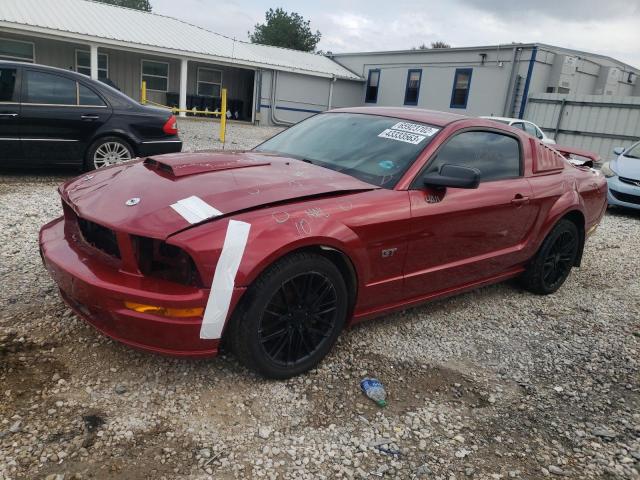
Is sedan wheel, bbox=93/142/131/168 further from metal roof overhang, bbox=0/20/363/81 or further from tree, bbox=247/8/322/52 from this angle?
tree, bbox=247/8/322/52

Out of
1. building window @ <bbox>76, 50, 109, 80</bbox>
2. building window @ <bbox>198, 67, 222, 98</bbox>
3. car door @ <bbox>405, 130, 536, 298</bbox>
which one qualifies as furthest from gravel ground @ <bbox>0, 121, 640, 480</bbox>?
Answer: building window @ <bbox>198, 67, 222, 98</bbox>

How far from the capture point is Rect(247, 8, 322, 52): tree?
50.5 meters

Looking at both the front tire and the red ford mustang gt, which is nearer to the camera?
the red ford mustang gt

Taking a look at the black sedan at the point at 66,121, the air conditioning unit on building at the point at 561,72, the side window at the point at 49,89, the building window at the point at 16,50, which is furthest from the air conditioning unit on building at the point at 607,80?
the building window at the point at 16,50

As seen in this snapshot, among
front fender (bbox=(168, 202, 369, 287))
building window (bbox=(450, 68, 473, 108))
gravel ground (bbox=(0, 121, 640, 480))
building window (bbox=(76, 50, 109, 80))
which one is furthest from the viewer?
building window (bbox=(450, 68, 473, 108))

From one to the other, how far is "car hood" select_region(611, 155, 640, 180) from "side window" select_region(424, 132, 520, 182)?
6.26 meters

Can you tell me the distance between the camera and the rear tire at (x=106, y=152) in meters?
6.84

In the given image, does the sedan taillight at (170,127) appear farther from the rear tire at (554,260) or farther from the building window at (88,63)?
the building window at (88,63)

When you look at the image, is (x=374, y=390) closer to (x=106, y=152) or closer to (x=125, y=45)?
(x=106, y=152)

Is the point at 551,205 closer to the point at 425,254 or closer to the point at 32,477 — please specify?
the point at 425,254

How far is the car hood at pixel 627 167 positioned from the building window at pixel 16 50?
19648 millimetres

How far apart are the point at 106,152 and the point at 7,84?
1396 mm

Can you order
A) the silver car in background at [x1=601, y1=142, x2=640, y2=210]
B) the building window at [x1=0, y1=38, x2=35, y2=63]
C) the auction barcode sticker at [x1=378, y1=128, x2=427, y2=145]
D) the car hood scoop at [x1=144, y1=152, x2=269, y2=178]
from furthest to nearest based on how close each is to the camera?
the building window at [x1=0, y1=38, x2=35, y2=63] → the silver car in background at [x1=601, y1=142, x2=640, y2=210] → the auction barcode sticker at [x1=378, y1=128, x2=427, y2=145] → the car hood scoop at [x1=144, y1=152, x2=269, y2=178]

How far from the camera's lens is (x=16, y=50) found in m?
18.6
